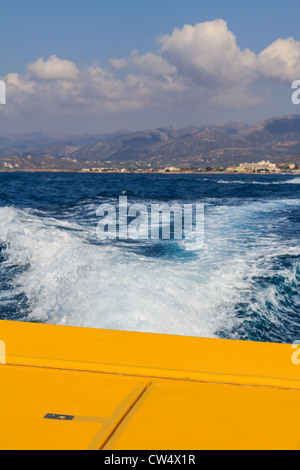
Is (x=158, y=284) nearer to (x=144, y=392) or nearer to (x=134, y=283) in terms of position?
(x=134, y=283)

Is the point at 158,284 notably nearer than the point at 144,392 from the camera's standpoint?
No

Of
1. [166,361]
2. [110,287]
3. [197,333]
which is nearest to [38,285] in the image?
[110,287]

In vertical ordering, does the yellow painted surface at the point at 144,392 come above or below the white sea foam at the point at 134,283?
above

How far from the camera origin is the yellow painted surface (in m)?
1.04

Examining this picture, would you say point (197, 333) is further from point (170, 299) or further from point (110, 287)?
point (110, 287)

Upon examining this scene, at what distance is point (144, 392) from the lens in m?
1.31

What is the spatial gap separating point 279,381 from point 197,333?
2139mm

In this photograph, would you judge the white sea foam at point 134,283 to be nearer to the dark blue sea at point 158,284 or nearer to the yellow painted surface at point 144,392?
the dark blue sea at point 158,284

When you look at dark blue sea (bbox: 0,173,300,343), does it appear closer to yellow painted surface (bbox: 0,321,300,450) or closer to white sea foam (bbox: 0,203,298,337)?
white sea foam (bbox: 0,203,298,337)

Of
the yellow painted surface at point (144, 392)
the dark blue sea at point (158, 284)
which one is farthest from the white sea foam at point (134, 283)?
the yellow painted surface at point (144, 392)

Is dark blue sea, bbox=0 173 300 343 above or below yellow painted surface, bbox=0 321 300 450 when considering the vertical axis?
below

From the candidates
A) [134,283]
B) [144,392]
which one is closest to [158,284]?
[134,283]

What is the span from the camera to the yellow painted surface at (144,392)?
1.04 m

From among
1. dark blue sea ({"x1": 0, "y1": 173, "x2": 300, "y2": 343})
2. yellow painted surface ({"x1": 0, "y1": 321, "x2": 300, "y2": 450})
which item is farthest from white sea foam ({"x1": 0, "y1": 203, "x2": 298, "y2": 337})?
yellow painted surface ({"x1": 0, "y1": 321, "x2": 300, "y2": 450})
